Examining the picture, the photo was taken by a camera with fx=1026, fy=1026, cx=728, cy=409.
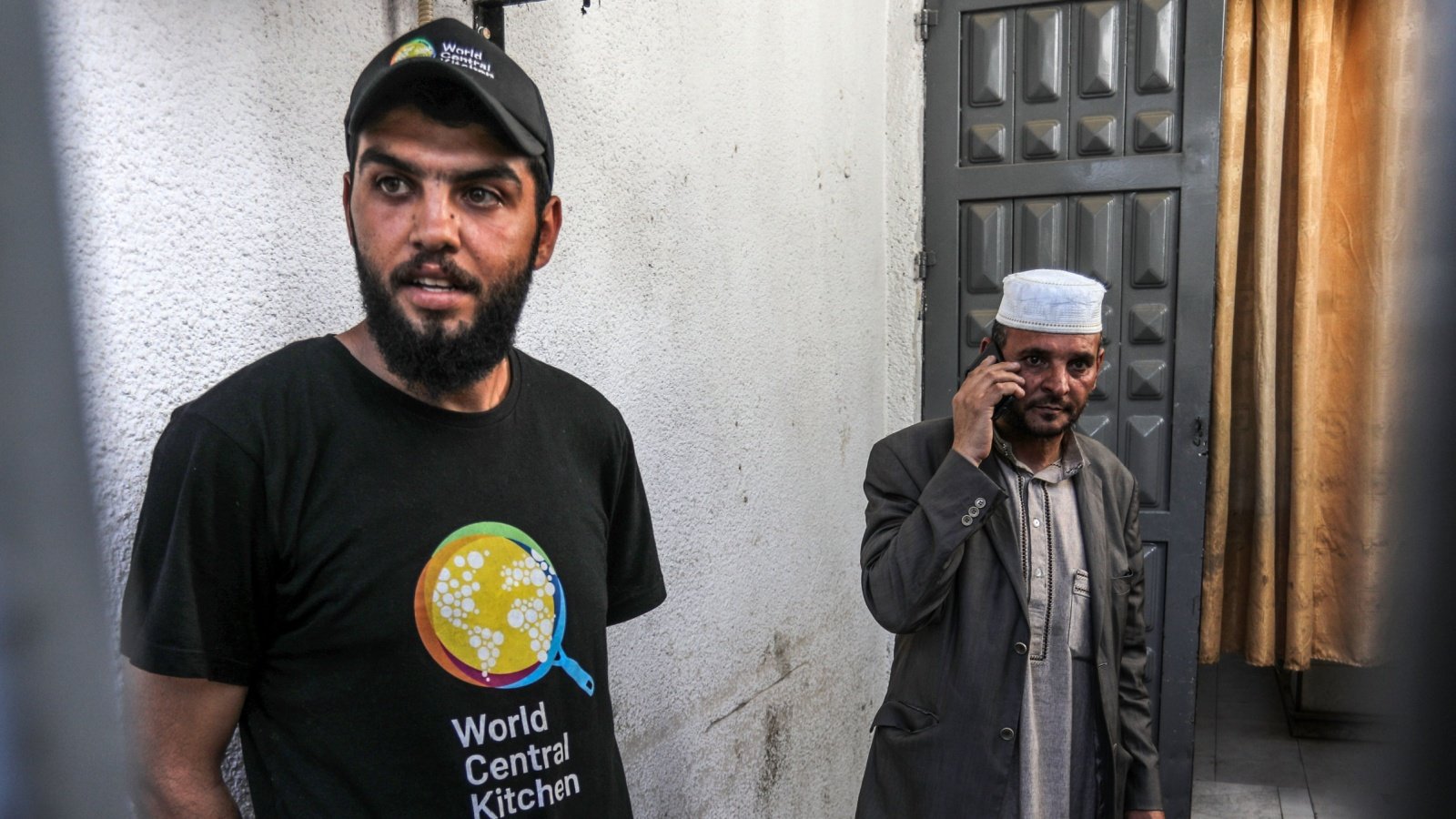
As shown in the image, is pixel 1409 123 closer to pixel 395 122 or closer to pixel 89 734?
pixel 89 734

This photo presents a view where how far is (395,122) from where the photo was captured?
125cm

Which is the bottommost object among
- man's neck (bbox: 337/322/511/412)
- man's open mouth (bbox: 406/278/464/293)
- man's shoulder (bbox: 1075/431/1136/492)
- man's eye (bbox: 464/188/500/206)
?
man's shoulder (bbox: 1075/431/1136/492)

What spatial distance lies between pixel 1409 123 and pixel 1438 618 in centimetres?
19

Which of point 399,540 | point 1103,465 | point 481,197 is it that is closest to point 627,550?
point 399,540

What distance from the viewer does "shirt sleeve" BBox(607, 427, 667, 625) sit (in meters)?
1.63

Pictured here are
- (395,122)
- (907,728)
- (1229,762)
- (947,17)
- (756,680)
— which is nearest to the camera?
(395,122)

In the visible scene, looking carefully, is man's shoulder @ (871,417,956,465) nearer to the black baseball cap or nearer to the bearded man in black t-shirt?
the bearded man in black t-shirt

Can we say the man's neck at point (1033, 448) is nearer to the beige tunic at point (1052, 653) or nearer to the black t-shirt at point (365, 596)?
the beige tunic at point (1052, 653)

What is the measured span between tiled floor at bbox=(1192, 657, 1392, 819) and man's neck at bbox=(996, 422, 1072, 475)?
1586 mm

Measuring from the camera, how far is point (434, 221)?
1250 millimetres

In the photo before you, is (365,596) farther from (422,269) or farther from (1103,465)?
(1103,465)

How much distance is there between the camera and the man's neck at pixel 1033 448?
2.38 m

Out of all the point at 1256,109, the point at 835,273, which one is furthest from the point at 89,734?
the point at 1256,109

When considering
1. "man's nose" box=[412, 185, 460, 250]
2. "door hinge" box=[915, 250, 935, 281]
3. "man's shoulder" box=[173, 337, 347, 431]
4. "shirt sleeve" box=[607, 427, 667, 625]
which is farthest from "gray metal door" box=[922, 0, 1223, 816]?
"man's shoulder" box=[173, 337, 347, 431]
